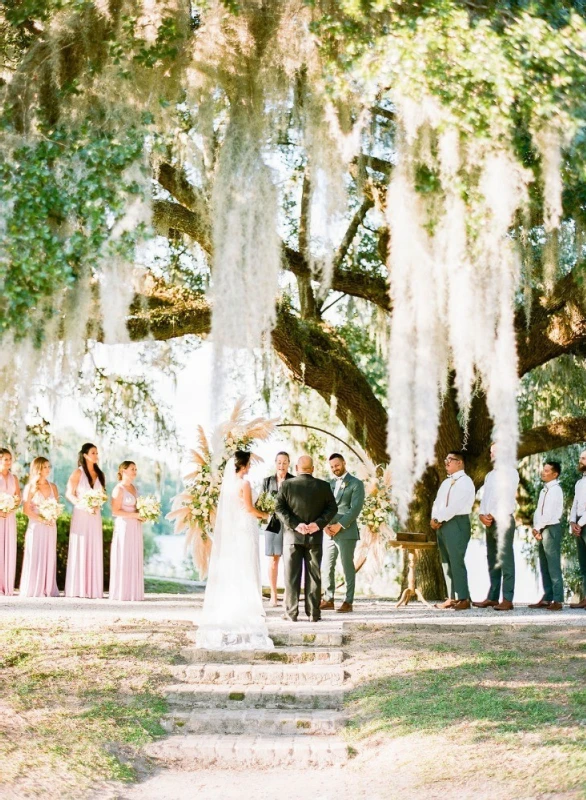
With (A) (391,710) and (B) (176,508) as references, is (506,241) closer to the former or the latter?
(A) (391,710)

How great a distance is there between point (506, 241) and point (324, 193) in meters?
1.54

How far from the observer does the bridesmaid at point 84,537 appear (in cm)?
1112

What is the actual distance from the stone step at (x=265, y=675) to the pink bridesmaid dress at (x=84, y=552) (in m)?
3.58

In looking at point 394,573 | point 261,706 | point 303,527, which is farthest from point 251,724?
point 394,573

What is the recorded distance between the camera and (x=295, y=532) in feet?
30.5

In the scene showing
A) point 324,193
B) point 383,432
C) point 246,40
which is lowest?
point 383,432

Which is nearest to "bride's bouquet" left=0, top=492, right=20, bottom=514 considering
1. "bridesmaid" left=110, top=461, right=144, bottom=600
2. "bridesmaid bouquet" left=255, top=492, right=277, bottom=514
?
"bridesmaid" left=110, top=461, right=144, bottom=600

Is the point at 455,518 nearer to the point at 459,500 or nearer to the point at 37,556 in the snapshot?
the point at 459,500

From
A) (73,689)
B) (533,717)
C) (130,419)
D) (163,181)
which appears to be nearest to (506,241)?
(533,717)

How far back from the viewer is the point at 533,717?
6512 mm

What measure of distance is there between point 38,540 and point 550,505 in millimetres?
5352

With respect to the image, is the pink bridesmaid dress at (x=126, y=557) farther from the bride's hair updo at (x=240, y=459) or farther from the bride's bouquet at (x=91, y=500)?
the bride's hair updo at (x=240, y=459)

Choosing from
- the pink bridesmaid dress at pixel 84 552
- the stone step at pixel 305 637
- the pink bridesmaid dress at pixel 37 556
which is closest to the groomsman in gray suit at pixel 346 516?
the stone step at pixel 305 637

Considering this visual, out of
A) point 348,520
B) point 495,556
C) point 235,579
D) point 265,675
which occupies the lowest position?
point 265,675
